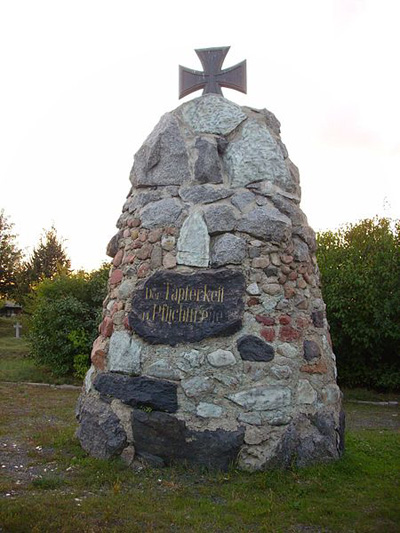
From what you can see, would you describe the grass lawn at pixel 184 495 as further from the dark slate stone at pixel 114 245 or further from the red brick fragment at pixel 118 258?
the dark slate stone at pixel 114 245

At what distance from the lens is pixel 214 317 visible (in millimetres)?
4949

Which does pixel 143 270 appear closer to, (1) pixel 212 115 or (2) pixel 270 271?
(2) pixel 270 271

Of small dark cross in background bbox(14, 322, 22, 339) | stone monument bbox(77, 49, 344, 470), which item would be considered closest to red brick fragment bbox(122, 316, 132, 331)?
stone monument bbox(77, 49, 344, 470)

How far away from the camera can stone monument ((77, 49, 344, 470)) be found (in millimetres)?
4738

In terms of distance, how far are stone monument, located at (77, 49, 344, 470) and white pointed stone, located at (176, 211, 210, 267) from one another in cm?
1

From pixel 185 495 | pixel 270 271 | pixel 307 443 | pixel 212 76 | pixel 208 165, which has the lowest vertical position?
pixel 185 495

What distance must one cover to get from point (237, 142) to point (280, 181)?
2.01 ft

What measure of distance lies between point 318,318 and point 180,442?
1880 millimetres

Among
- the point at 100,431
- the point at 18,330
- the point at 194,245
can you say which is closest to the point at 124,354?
the point at 100,431

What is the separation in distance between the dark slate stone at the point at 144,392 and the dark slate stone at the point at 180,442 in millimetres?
82

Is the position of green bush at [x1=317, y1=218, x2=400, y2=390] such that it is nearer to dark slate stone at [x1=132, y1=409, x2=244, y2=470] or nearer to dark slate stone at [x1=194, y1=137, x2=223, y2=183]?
dark slate stone at [x1=194, y1=137, x2=223, y2=183]

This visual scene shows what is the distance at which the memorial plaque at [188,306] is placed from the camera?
493 centimetres

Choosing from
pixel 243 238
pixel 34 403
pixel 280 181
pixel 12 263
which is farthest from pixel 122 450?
pixel 12 263

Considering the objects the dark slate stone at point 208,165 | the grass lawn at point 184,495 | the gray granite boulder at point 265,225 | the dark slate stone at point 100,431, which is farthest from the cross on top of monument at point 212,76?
the grass lawn at point 184,495
